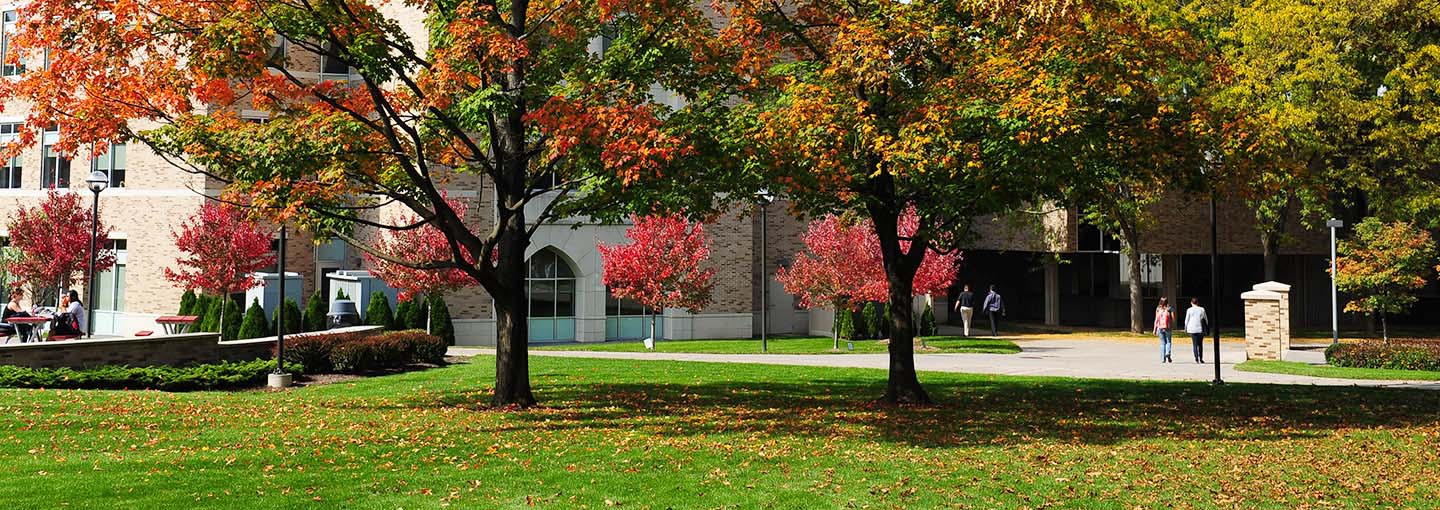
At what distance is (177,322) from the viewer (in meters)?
30.0

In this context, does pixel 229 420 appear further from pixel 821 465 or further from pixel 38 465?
pixel 821 465

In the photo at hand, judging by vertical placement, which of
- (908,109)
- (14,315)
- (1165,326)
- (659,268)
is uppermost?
(908,109)

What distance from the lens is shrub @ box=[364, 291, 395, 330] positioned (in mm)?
31625

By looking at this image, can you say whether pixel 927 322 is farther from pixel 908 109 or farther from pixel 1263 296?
pixel 908 109

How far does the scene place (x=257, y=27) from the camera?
43.3 feet

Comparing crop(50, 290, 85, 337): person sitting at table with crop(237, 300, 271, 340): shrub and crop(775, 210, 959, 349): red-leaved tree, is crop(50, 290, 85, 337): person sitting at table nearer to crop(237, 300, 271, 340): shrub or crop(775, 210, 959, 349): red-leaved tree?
crop(237, 300, 271, 340): shrub

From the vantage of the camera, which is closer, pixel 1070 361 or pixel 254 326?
pixel 1070 361

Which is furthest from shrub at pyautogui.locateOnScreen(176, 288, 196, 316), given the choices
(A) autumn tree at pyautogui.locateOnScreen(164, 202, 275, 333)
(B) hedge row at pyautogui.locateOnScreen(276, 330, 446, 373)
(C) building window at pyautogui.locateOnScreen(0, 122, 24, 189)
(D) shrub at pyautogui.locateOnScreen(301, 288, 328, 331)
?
(B) hedge row at pyautogui.locateOnScreen(276, 330, 446, 373)

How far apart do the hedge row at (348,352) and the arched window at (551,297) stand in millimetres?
12509

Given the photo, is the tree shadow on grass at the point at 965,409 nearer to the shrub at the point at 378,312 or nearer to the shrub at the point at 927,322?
the shrub at the point at 378,312

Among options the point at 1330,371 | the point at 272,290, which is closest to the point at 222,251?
the point at 272,290

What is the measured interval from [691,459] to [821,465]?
1266mm

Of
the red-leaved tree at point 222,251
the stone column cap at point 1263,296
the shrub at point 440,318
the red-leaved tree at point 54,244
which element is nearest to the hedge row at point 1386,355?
the stone column cap at point 1263,296

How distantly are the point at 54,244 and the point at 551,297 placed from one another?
46.0ft
